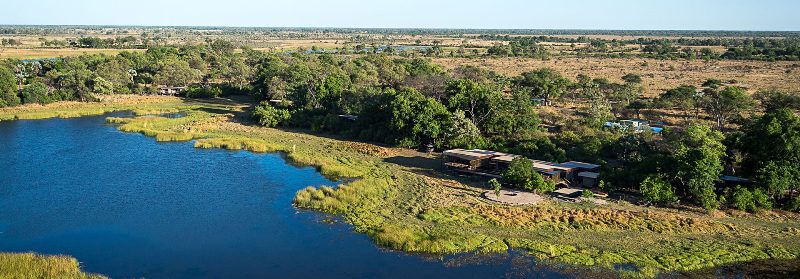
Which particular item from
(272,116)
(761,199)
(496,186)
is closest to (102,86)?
(272,116)

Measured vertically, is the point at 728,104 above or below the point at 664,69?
below

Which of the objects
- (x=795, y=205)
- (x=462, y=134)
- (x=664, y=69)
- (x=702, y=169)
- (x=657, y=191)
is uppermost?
(x=664, y=69)

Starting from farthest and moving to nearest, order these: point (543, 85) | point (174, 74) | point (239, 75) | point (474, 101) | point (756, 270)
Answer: point (239, 75), point (174, 74), point (543, 85), point (474, 101), point (756, 270)

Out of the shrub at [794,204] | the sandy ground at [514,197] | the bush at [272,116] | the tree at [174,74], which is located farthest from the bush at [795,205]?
the tree at [174,74]

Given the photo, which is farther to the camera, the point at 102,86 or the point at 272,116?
the point at 102,86

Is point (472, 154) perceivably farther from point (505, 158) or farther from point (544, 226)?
point (544, 226)

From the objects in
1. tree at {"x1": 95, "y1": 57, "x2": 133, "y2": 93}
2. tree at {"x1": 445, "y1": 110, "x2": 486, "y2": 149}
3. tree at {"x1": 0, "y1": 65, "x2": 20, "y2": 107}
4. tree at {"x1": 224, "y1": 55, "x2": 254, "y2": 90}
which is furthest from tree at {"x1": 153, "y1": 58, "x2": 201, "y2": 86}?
tree at {"x1": 445, "y1": 110, "x2": 486, "y2": 149}

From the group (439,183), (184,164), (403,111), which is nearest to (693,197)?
(439,183)

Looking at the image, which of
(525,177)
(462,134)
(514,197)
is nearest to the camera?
(514,197)
